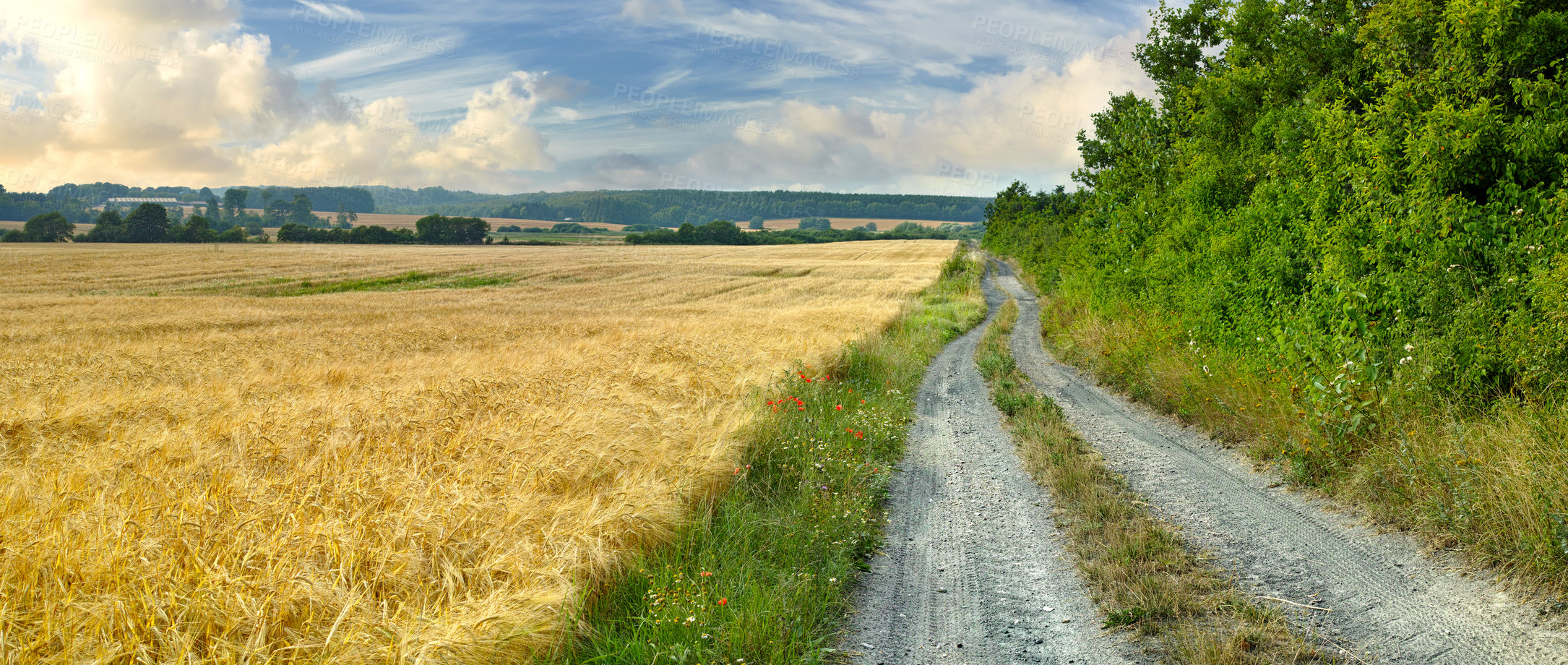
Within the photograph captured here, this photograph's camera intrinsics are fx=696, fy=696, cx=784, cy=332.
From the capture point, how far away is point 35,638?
297 centimetres

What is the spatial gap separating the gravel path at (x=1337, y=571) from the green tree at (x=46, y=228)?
373ft

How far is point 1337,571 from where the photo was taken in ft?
16.0

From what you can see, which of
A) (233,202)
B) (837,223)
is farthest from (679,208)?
(233,202)

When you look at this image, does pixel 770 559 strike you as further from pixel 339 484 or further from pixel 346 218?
pixel 346 218

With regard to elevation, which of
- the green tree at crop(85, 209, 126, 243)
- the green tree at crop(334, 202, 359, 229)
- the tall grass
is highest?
the green tree at crop(334, 202, 359, 229)

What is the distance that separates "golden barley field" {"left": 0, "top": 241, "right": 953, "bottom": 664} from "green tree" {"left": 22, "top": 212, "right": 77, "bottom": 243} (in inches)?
3724

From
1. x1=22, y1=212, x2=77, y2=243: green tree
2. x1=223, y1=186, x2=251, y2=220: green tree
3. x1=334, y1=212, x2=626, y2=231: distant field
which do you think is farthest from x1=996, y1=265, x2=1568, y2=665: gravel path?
x1=223, y1=186, x2=251, y2=220: green tree

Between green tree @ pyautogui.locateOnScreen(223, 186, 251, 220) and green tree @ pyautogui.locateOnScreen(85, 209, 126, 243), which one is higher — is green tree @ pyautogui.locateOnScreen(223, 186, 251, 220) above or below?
above

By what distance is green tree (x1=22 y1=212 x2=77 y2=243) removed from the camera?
80.2 meters

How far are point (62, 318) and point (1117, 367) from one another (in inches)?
1142

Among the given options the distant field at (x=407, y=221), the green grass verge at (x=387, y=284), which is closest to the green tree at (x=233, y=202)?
the distant field at (x=407, y=221)

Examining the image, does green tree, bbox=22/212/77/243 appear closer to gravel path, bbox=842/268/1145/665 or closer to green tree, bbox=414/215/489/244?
→ green tree, bbox=414/215/489/244

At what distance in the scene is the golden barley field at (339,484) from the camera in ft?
10.6

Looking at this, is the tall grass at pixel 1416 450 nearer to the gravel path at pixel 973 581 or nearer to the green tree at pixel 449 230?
the gravel path at pixel 973 581
